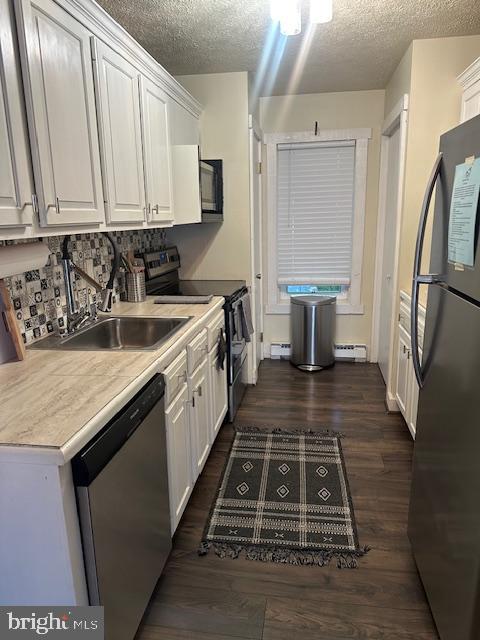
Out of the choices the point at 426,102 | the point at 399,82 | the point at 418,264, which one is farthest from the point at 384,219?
the point at 418,264

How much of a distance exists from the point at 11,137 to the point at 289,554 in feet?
6.39

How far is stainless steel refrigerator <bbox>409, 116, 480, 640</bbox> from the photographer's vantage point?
1232 millimetres

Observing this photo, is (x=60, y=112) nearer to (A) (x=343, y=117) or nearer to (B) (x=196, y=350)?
(B) (x=196, y=350)

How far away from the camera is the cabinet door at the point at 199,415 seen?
7.23 feet

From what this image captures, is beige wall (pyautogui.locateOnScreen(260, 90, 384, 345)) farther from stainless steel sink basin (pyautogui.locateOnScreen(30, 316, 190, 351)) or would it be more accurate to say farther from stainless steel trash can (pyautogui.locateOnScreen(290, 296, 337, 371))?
stainless steel sink basin (pyautogui.locateOnScreen(30, 316, 190, 351))

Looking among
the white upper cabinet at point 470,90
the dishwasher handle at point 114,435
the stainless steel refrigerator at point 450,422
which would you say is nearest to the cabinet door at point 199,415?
the dishwasher handle at point 114,435

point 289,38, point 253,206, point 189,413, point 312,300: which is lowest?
point 189,413

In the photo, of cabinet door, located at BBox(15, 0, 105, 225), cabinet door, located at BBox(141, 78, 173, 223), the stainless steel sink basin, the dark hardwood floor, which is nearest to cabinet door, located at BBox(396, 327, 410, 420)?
the dark hardwood floor

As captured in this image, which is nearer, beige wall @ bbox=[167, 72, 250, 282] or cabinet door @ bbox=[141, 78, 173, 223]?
cabinet door @ bbox=[141, 78, 173, 223]

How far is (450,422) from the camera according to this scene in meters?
1.43

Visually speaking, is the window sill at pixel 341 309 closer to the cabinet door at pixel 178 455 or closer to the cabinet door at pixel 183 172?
the cabinet door at pixel 183 172

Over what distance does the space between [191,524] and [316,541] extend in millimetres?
606

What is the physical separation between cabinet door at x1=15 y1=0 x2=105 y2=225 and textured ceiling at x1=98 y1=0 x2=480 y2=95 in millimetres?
863

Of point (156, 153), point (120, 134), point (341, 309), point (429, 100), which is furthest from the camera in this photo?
point (341, 309)
